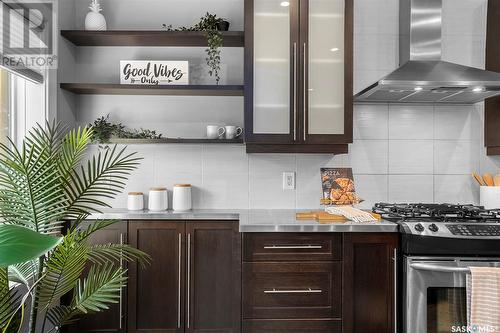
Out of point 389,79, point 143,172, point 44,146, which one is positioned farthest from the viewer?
point 143,172

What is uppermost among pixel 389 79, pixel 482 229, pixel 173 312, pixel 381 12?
pixel 381 12

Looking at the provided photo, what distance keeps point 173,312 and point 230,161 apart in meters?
1.10

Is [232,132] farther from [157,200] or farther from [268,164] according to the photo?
[157,200]

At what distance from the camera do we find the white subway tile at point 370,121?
293 centimetres

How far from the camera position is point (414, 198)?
294 cm

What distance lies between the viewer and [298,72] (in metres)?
2.55

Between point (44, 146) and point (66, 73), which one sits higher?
point (66, 73)

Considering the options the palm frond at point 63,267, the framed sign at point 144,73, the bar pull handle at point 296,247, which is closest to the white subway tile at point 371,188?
the bar pull handle at point 296,247

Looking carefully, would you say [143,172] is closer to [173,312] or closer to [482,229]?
[173,312]

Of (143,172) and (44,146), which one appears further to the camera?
(143,172)

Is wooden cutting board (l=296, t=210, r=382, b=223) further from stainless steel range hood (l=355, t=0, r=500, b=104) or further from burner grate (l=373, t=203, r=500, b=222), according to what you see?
stainless steel range hood (l=355, t=0, r=500, b=104)

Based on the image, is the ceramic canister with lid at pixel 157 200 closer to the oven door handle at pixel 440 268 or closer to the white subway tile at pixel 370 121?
the white subway tile at pixel 370 121

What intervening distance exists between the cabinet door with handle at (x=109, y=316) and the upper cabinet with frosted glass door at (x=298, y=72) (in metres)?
1.03

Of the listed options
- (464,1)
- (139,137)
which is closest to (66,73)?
(139,137)
